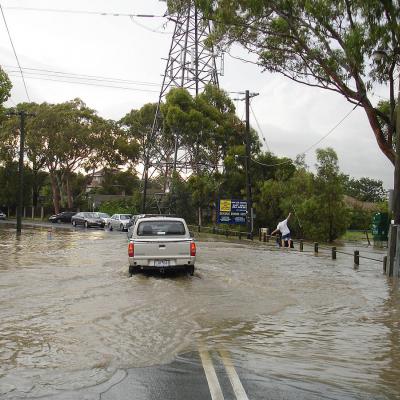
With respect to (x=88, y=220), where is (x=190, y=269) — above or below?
below

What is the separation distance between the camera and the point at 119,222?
4509 centimetres

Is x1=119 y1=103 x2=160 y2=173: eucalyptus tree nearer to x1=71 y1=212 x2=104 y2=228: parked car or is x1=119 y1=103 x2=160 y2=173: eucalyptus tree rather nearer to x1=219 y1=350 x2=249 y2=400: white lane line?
x1=71 y1=212 x2=104 y2=228: parked car

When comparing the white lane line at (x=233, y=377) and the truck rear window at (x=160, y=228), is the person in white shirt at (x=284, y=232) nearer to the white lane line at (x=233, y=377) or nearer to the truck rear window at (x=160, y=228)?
the truck rear window at (x=160, y=228)

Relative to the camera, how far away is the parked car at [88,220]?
49.8m

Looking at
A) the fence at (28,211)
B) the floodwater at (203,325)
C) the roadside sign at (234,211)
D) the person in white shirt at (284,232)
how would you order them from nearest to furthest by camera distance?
the floodwater at (203,325)
the person in white shirt at (284,232)
the roadside sign at (234,211)
the fence at (28,211)

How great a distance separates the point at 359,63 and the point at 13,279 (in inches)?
426

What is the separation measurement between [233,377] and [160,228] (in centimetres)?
1004

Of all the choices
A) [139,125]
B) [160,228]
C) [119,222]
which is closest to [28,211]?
[139,125]

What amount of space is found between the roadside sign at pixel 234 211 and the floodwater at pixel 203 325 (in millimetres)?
19396

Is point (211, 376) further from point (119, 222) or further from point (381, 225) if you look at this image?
point (119, 222)

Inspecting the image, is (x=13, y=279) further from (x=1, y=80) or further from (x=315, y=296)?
(x=1, y=80)

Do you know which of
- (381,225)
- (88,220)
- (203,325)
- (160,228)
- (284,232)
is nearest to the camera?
(203,325)

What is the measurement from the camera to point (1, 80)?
33906 millimetres

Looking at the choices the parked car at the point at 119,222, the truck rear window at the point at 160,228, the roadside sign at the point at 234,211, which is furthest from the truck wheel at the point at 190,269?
the parked car at the point at 119,222
